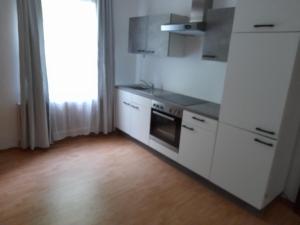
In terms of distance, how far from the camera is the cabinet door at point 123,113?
3725mm

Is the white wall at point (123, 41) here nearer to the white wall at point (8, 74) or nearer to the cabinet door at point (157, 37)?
the cabinet door at point (157, 37)

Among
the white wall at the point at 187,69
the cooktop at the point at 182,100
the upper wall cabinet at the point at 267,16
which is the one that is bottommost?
the cooktop at the point at 182,100

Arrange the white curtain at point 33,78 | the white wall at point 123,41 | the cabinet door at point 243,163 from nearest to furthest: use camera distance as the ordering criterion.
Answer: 1. the cabinet door at point 243,163
2. the white curtain at point 33,78
3. the white wall at point 123,41

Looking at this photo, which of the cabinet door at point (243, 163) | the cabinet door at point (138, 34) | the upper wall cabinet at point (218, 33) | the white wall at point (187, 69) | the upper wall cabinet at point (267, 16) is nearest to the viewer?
the upper wall cabinet at point (267, 16)

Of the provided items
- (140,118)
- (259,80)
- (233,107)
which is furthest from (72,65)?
(259,80)

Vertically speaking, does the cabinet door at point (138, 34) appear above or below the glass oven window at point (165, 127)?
above

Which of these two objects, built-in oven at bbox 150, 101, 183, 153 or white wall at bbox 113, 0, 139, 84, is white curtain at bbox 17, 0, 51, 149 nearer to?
white wall at bbox 113, 0, 139, 84

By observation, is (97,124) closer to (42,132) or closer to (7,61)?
(42,132)

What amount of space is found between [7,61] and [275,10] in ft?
10.5

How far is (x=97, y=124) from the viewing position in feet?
12.8

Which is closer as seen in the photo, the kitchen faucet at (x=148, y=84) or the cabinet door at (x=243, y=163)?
the cabinet door at (x=243, y=163)

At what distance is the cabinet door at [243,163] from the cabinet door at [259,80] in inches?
4.3

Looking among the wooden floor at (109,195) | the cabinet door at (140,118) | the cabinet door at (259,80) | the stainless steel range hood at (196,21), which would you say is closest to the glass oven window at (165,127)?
the cabinet door at (140,118)

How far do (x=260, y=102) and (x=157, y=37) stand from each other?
1.83 m
